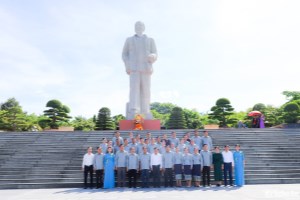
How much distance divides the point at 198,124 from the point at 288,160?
23771 mm

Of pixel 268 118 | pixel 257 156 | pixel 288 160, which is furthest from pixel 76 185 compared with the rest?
pixel 268 118

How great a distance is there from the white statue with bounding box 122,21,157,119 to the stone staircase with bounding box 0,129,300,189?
2847 mm

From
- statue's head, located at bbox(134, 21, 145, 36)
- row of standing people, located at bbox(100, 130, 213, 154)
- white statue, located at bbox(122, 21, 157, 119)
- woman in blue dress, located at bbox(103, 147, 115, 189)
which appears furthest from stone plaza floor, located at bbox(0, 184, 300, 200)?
statue's head, located at bbox(134, 21, 145, 36)

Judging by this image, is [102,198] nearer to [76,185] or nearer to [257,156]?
[76,185]

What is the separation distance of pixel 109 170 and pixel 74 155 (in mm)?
2999

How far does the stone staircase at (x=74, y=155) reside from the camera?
30.5 ft

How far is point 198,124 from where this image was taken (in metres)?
34.6

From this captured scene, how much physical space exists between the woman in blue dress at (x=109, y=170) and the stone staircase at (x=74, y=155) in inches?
37.7

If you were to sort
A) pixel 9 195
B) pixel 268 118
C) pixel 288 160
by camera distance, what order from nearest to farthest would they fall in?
pixel 9 195, pixel 288 160, pixel 268 118

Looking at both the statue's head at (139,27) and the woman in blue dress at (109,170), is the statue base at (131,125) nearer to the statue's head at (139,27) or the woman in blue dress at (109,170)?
the statue's head at (139,27)

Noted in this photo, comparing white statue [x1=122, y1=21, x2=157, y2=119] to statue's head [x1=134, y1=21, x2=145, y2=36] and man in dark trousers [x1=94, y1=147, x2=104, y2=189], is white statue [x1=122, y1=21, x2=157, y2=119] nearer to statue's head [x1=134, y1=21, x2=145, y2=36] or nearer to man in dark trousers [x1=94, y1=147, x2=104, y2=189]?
statue's head [x1=134, y1=21, x2=145, y2=36]

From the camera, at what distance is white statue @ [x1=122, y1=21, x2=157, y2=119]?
15914 millimetres

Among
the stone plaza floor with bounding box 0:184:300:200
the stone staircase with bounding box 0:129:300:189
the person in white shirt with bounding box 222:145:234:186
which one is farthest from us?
the stone staircase with bounding box 0:129:300:189

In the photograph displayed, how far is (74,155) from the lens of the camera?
11.0 m
